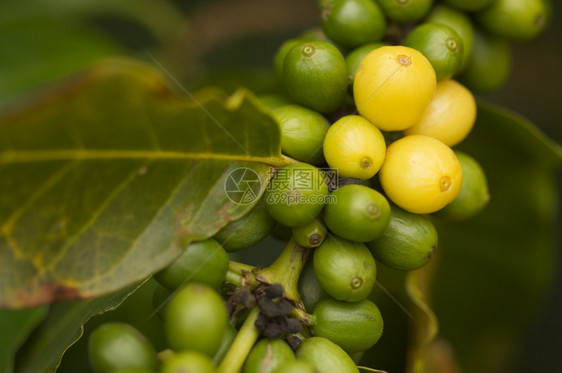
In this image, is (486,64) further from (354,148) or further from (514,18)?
(354,148)

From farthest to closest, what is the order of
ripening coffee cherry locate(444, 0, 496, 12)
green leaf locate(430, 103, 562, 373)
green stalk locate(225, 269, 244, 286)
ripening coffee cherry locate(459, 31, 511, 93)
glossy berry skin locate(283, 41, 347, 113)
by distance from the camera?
green leaf locate(430, 103, 562, 373)
ripening coffee cherry locate(459, 31, 511, 93)
ripening coffee cherry locate(444, 0, 496, 12)
glossy berry skin locate(283, 41, 347, 113)
green stalk locate(225, 269, 244, 286)

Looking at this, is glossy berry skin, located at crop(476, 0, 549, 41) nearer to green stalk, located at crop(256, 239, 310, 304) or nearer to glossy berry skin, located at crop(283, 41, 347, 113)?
glossy berry skin, located at crop(283, 41, 347, 113)

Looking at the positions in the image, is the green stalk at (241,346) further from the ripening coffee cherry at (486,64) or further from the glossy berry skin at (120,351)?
the ripening coffee cherry at (486,64)

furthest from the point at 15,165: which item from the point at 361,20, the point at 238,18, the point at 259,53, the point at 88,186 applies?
the point at 259,53

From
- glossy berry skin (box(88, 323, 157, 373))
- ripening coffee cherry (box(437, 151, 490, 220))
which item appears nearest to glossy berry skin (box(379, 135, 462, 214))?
ripening coffee cherry (box(437, 151, 490, 220))

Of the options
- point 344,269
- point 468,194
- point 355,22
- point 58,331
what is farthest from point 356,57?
point 58,331

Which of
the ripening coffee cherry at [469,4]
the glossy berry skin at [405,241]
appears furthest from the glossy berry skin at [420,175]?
the ripening coffee cherry at [469,4]
